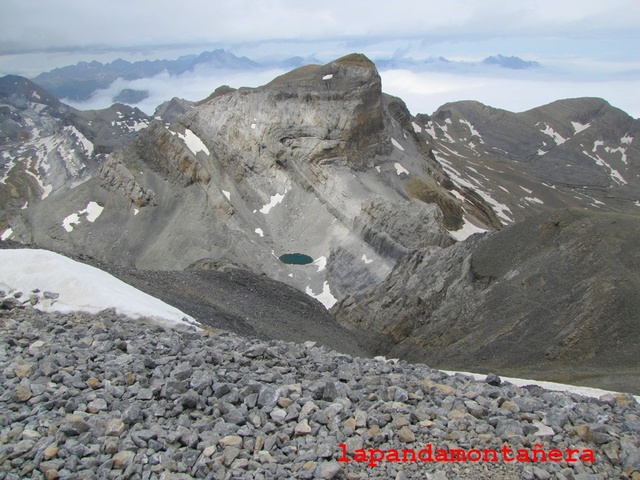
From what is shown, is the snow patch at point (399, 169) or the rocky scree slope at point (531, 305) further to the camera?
the snow patch at point (399, 169)

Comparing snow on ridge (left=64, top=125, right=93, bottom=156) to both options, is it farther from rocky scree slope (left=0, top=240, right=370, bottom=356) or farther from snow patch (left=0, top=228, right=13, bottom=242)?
rocky scree slope (left=0, top=240, right=370, bottom=356)

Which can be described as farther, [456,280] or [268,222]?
[268,222]

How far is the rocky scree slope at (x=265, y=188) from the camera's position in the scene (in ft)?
201

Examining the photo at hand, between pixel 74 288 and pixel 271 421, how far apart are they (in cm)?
1029

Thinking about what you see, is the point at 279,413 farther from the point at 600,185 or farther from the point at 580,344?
the point at 600,185

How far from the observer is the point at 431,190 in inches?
2734

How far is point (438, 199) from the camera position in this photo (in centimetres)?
6875

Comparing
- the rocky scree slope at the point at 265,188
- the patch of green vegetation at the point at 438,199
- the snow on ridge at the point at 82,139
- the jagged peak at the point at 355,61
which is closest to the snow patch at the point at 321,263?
the rocky scree slope at the point at 265,188

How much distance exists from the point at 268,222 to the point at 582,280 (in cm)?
4160

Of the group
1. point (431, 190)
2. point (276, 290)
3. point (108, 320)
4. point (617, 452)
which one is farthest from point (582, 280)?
point (431, 190)

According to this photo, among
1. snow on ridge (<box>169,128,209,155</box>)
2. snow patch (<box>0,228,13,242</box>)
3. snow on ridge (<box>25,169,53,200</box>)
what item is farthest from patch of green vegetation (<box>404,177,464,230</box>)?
snow on ridge (<box>25,169,53,200</box>)

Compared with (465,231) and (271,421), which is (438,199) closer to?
(465,231)

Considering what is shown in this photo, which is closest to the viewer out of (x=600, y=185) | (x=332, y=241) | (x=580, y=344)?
(x=580, y=344)

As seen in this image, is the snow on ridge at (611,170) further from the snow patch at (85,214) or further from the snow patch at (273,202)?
the snow patch at (85,214)
